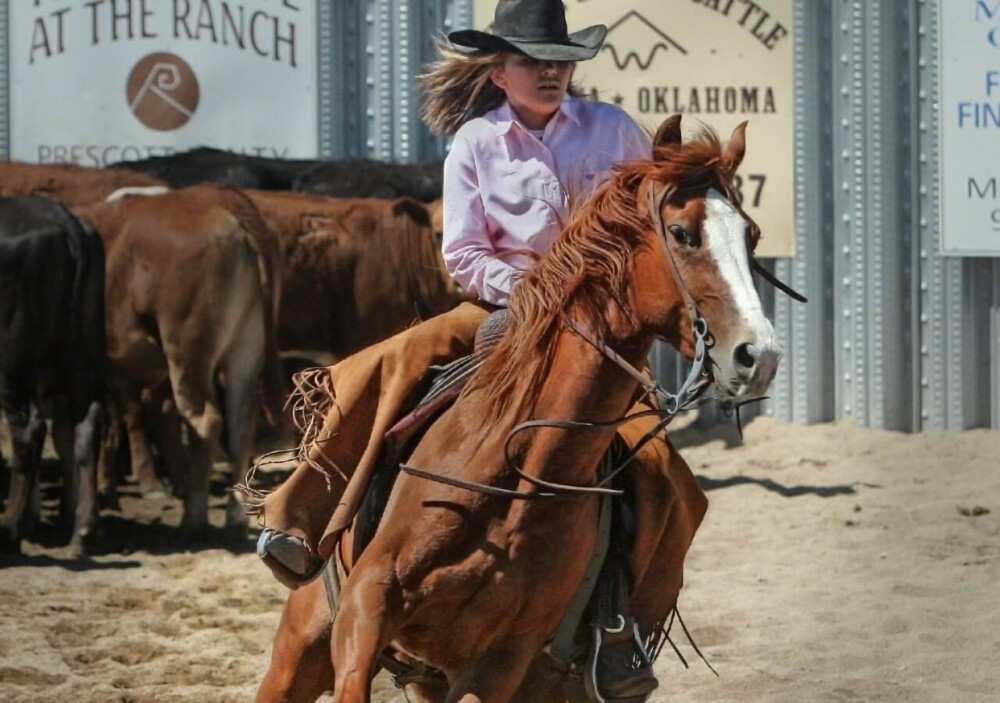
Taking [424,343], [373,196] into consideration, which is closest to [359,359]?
[424,343]

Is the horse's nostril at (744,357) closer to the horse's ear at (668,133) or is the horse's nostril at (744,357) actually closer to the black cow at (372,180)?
the horse's ear at (668,133)

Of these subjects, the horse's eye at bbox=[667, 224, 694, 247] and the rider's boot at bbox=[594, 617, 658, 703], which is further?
the rider's boot at bbox=[594, 617, 658, 703]

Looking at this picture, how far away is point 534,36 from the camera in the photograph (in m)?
4.75

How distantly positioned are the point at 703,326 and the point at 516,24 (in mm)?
1279

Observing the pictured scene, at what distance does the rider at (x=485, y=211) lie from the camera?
4492mm

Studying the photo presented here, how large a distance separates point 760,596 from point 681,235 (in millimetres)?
4128

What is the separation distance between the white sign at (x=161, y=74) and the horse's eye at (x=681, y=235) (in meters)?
7.90

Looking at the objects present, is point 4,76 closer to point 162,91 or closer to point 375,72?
point 162,91

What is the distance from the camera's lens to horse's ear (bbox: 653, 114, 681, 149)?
4.22 metres

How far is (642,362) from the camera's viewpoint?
13.7 ft

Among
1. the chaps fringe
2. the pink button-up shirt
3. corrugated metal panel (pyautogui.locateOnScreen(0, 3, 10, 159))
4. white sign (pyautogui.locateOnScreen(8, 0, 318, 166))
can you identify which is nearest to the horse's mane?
the pink button-up shirt

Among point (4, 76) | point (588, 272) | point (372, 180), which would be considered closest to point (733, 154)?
point (588, 272)

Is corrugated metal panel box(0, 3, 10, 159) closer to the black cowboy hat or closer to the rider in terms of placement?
the rider

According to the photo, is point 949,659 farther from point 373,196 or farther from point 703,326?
point 373,196
